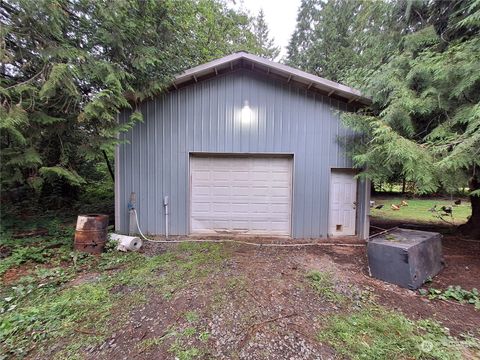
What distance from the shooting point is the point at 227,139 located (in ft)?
18.3

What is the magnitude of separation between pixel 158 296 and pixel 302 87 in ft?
16.8

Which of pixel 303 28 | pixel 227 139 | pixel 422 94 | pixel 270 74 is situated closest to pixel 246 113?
pixel 227 139

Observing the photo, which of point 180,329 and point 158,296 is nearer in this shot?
point 180,329

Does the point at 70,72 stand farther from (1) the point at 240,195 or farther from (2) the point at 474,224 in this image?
(2) the point at 474,224

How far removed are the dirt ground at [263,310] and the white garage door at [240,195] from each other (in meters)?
1.43

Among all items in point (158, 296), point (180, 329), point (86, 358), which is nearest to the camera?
point (86, 358)

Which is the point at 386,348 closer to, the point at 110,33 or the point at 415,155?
the point at 415,155

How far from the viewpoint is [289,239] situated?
5.57 m

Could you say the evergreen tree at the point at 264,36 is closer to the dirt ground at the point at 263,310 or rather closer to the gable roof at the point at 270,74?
the gable roof at the point at 270,74

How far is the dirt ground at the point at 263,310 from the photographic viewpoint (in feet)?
7.10

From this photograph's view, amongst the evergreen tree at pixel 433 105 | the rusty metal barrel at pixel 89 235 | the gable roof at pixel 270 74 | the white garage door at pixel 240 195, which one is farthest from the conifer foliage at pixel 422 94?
the rusty metal barrel at pixel 89 235

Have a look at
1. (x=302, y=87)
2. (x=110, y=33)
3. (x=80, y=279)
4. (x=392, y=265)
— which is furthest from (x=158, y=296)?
(x=302, y=87)

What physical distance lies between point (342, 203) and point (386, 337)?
143 inches

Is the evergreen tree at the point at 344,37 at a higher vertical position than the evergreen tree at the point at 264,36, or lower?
lower
